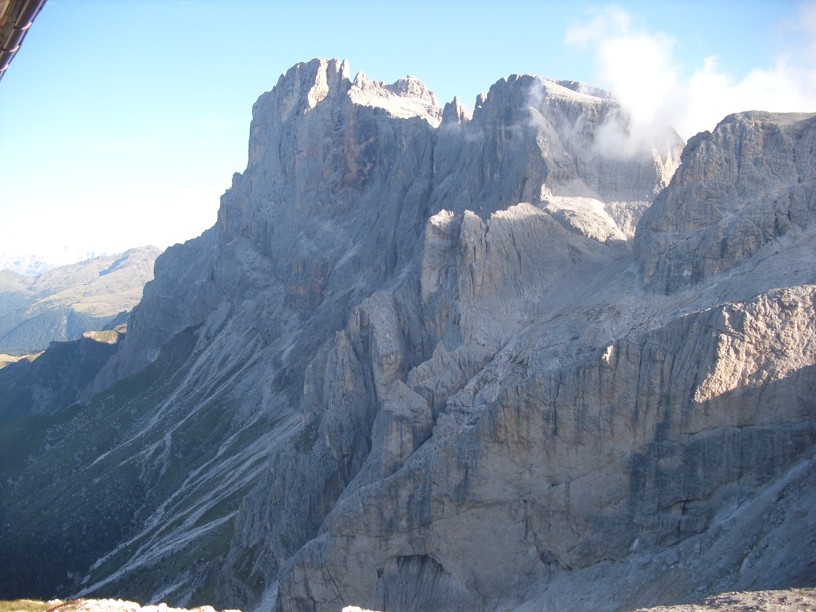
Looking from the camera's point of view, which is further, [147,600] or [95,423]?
[95,423]

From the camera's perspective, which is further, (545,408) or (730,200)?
(730,200)

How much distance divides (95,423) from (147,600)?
9055 centimetres

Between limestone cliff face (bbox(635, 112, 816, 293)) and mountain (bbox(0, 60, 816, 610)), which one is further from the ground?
limestone cliff face (bbox(635, 112, 816, 293))

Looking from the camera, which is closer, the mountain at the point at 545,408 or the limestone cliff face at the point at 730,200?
the mountain at the point at 545,408

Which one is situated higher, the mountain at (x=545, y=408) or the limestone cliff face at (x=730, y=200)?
the limestone cliff face at (x=730, y=200)

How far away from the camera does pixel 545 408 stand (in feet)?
140

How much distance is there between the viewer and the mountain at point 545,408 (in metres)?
36.2

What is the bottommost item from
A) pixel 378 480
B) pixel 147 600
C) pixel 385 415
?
pixel 147 600

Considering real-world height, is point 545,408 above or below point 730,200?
below

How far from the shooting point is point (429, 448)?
4891 centimetres

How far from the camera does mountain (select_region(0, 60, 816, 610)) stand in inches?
1427

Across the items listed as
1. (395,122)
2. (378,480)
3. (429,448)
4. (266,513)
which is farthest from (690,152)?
(395,122)

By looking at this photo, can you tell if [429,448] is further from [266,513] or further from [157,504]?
[157,504]

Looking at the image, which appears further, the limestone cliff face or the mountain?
the limestone cliff face
